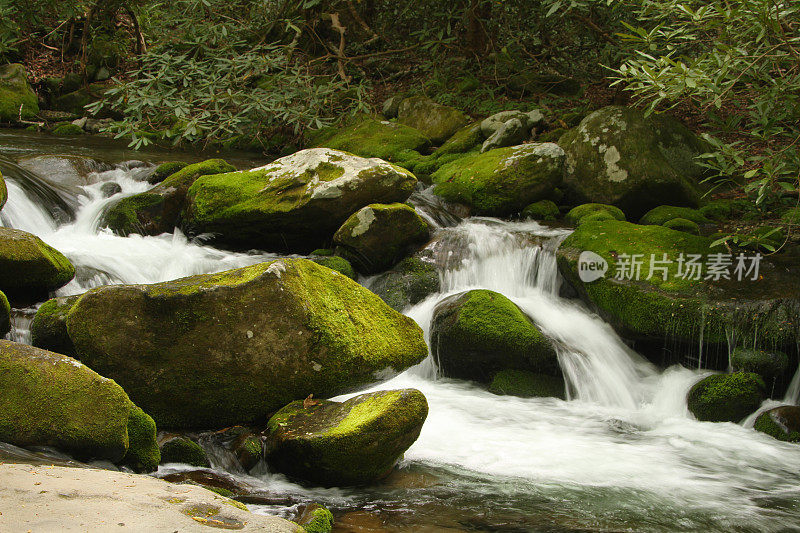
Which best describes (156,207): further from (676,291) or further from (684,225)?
(684,225)

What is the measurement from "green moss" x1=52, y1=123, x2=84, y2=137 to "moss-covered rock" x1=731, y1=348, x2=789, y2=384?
1235cm

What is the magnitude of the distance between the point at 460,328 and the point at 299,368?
225 cm

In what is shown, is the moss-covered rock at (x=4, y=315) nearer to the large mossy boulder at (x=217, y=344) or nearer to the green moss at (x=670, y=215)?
the large mossy boulder at (x=217, y=344)

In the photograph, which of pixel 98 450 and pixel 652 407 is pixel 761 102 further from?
pixel 98 450

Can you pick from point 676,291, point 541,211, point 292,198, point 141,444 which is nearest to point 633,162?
point 541,211

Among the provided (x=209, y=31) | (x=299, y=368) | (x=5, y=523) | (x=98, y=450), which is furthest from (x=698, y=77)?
(x=209, y=31)

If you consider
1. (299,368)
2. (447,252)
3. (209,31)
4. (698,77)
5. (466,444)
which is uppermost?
(209,31)

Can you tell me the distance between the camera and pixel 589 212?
29.3 feet

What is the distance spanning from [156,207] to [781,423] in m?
7.24

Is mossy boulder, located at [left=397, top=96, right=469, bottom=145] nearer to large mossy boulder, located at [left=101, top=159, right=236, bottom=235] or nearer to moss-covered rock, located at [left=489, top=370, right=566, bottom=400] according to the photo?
large mossy boulder, located at [left=101, top=159, right=236, bottom=235]

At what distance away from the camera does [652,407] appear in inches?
243

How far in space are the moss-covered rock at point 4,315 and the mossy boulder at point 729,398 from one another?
5518 mm

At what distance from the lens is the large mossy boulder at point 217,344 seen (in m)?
4.36

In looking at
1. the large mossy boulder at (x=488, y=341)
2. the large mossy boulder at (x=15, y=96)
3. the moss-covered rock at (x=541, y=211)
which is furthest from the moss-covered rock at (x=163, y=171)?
the large mossy boulder at (x=15, y=96)
